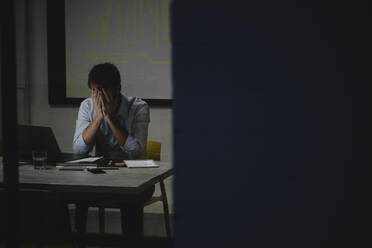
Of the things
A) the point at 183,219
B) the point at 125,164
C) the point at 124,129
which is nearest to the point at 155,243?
the point at 183,219

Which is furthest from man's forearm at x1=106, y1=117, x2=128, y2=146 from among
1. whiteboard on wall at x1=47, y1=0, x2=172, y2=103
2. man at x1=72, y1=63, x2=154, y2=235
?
whiteboard on wall at x1=47, y1=0, x2=172, y2=103

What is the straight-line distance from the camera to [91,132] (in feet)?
9.27

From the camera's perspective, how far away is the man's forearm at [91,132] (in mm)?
2824

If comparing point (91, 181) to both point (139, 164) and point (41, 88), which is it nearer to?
point (139, 164)

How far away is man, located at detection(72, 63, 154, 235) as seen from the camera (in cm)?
282

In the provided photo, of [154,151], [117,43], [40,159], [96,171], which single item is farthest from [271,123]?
[117,43]

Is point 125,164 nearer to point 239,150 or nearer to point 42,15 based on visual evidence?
point 239,150

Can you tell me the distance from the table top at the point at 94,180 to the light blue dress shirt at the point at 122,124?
517 millimetres

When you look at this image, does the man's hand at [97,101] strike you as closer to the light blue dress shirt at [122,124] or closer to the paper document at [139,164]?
the light blue dress shirt at [122,124]

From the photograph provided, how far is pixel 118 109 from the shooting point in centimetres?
295

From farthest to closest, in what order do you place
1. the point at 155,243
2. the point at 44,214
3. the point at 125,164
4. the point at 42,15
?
the point at 42,15
the point at 125,164
the point at 44,214
the point at 155,243

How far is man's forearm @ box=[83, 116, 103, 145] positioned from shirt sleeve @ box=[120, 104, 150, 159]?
20 centimetres

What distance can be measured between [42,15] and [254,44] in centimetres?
349

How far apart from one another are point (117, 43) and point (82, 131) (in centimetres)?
138
